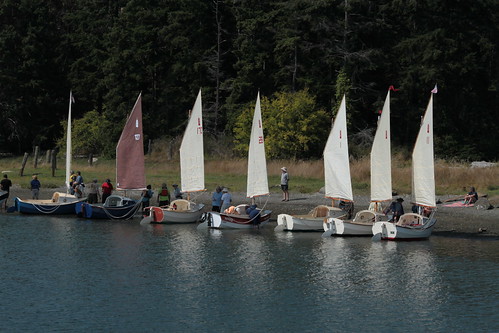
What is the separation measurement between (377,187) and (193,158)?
1055 centimetres

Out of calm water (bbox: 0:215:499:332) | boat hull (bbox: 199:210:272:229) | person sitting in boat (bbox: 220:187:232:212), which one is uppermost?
person sitting in boat (bbox: 220:187:232:212)

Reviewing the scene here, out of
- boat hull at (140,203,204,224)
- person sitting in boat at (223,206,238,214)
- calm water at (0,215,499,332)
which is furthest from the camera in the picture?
boat hull at (140,203,204,224)

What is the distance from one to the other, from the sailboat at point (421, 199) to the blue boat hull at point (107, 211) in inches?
593

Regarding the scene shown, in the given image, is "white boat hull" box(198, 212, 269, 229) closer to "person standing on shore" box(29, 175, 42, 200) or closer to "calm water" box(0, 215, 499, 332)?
"calm water" box(0, 215, 499, 332)

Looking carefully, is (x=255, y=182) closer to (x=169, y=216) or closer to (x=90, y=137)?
(x=169, y=216)

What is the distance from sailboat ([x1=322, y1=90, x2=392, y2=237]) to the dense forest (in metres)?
31.5

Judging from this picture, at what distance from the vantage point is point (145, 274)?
3459 cm

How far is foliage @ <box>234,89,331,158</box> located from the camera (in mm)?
77125

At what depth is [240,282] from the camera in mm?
Result: 33125

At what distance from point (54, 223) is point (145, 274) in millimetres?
16438

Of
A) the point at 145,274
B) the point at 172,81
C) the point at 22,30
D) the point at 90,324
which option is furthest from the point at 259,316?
the point at 22,30

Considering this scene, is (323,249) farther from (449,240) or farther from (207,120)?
(207,120)

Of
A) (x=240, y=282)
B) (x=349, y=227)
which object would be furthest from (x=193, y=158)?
(x=240, y=282)

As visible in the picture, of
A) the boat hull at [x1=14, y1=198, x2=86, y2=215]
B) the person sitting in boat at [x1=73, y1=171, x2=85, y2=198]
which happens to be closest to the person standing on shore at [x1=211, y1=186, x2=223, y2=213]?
the boat hull at [x1=14, y1=198, x2=86, y2=215]
